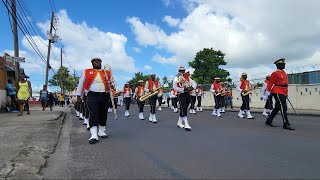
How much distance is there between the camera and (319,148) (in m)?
7.18

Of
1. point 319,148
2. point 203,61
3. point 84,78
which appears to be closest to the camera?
point 319,148

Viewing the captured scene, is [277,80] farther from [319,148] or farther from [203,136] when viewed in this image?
[319,148]

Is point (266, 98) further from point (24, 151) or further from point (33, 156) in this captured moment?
point (33, 156)

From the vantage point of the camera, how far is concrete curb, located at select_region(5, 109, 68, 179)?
5.30m

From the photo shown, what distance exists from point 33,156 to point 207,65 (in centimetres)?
→ 6106

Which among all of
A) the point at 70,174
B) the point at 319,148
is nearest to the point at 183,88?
the point at 319,148

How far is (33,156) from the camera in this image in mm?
6605

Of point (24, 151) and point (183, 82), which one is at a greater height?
point (183, 82)

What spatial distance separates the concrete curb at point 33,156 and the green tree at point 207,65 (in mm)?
56970

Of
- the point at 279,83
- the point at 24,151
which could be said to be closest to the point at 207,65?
the point at 279,83

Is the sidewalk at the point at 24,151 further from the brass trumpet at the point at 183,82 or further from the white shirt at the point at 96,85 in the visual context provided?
the brass trumpet at the point at 183,82

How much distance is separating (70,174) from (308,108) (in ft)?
63.5

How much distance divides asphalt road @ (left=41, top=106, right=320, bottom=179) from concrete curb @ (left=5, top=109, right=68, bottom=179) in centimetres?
16

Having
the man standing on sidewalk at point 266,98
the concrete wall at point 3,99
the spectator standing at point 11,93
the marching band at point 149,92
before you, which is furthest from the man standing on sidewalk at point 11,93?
the man standing on sidewalk at point 266,98
